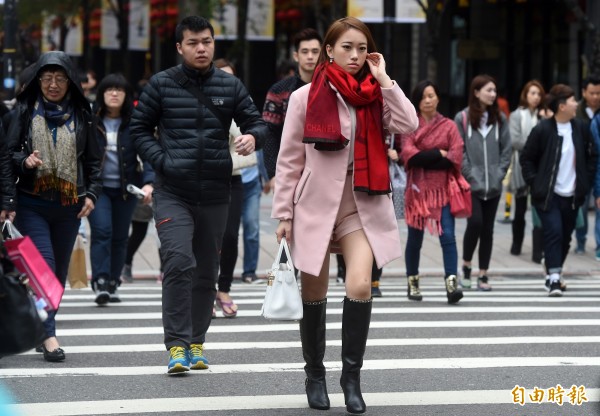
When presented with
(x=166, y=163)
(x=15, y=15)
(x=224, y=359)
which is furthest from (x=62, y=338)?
(x=15, y=15)

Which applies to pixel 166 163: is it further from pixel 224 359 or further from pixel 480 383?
pixel 480 383

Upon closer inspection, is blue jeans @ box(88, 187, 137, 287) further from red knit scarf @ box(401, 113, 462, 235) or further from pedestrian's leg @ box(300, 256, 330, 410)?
pedestrian's leg @ box(300, 256, 330, 410)

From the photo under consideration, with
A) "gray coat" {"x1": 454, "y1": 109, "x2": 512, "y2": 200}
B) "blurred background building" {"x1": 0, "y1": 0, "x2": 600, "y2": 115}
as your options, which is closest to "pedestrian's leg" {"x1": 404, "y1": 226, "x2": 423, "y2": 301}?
"gray coat" {"x1": 454, "y1": 109, "x2": 512, "y2": 200}

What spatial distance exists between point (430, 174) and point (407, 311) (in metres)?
1.22

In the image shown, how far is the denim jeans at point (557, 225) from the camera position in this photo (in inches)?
453

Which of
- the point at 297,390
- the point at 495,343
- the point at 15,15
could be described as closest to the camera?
the point at 297,390

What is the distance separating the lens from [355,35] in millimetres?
6426

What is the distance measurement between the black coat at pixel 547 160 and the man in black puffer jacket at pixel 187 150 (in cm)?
442

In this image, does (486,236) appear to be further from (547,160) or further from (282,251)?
(282,251)

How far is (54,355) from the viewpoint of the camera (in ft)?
26.2

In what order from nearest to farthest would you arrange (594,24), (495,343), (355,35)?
(355,35)
(495,343)
(594,24)

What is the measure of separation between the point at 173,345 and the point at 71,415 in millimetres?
1103

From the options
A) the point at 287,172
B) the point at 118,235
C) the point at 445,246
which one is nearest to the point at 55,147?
the point at 287,172

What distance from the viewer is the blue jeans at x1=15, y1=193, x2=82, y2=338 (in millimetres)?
8109
